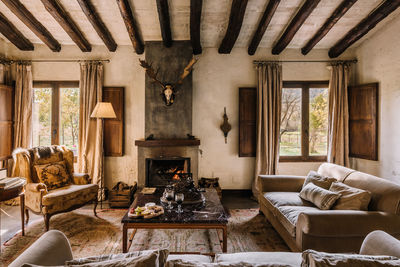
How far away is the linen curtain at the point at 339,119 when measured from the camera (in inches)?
184

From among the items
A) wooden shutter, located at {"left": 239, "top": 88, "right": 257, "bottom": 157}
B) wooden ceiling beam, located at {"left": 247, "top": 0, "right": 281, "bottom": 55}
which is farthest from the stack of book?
wooden ceiling beam, located at {"left": 247, "top": 0, "right": 281, "bottom": 55}

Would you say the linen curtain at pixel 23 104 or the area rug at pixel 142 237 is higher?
the linen curtain at pixel 23 104

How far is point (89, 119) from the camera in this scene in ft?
15.0

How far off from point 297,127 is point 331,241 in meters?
3.07

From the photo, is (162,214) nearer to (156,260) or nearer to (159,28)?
(156,260)

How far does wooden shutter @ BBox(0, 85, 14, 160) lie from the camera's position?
14.3 feet

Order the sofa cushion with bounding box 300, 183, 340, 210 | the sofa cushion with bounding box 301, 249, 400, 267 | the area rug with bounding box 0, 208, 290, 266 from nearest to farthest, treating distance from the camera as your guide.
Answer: the sofa cushion with bounding box 301, 249, 400, 267 → the sofa cushion with bounding box 300, 183, 340, 210 → the area rug with bounding box 0, 208, 290, 266

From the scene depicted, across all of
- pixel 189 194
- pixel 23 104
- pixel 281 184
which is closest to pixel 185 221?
pixel 189 194

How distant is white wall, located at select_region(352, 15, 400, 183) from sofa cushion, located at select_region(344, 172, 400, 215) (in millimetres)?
1971

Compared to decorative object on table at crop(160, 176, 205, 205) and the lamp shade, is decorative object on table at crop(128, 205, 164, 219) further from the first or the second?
the lamp shade

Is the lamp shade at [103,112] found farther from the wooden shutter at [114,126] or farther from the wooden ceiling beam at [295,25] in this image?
the wooden ceiling beam at [295,25]

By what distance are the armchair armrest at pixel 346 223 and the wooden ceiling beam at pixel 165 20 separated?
307 centimetres

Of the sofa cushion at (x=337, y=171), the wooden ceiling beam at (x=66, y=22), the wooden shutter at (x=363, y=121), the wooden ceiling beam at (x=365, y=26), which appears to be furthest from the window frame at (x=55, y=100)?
the wooden shutter at (x=363, y=121)

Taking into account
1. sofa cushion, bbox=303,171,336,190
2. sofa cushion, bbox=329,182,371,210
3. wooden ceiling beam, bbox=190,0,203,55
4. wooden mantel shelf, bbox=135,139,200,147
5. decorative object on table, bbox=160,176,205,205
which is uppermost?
wooden ceiling beam, bbox=190,0,203,55
